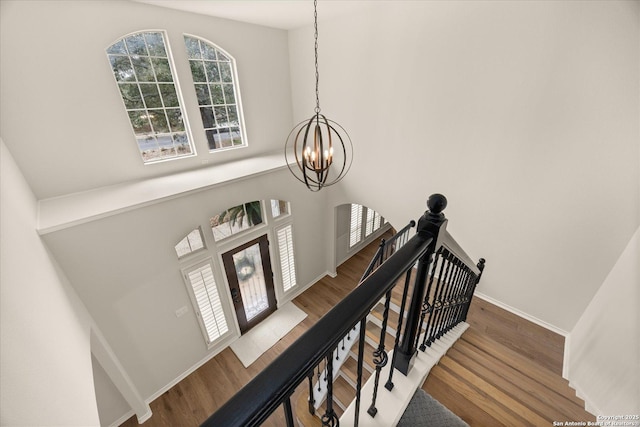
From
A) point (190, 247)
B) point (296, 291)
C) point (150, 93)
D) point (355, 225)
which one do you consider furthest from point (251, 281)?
point (150, 93)

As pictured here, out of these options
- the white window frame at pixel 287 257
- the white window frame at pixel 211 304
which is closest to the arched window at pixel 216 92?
the white window frame at pixel 287 257

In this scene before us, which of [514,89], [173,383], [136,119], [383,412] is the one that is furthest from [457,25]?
[173,383]

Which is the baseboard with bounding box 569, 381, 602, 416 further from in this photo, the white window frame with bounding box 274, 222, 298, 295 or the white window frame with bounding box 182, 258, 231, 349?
the white window frame with bounding box 182, 258, 231, 349

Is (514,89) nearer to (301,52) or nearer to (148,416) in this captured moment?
(301,52)

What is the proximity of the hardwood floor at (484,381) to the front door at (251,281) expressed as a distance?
0.72 metres

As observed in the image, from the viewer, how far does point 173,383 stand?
4242 mm

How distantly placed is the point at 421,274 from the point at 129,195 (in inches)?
148

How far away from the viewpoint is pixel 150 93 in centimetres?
381

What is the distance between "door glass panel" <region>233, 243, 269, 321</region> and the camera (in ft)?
16.1

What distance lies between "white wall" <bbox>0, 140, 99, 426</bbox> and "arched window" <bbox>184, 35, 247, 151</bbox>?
255cm

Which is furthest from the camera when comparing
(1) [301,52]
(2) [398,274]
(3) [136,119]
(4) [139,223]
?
(1) [301,52]

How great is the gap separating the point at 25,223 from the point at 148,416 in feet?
11.1

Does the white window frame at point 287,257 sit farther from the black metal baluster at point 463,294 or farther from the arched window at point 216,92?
the black metal baluster at point 463,294

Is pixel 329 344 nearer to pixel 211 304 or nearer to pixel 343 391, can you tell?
pixel 343 391
